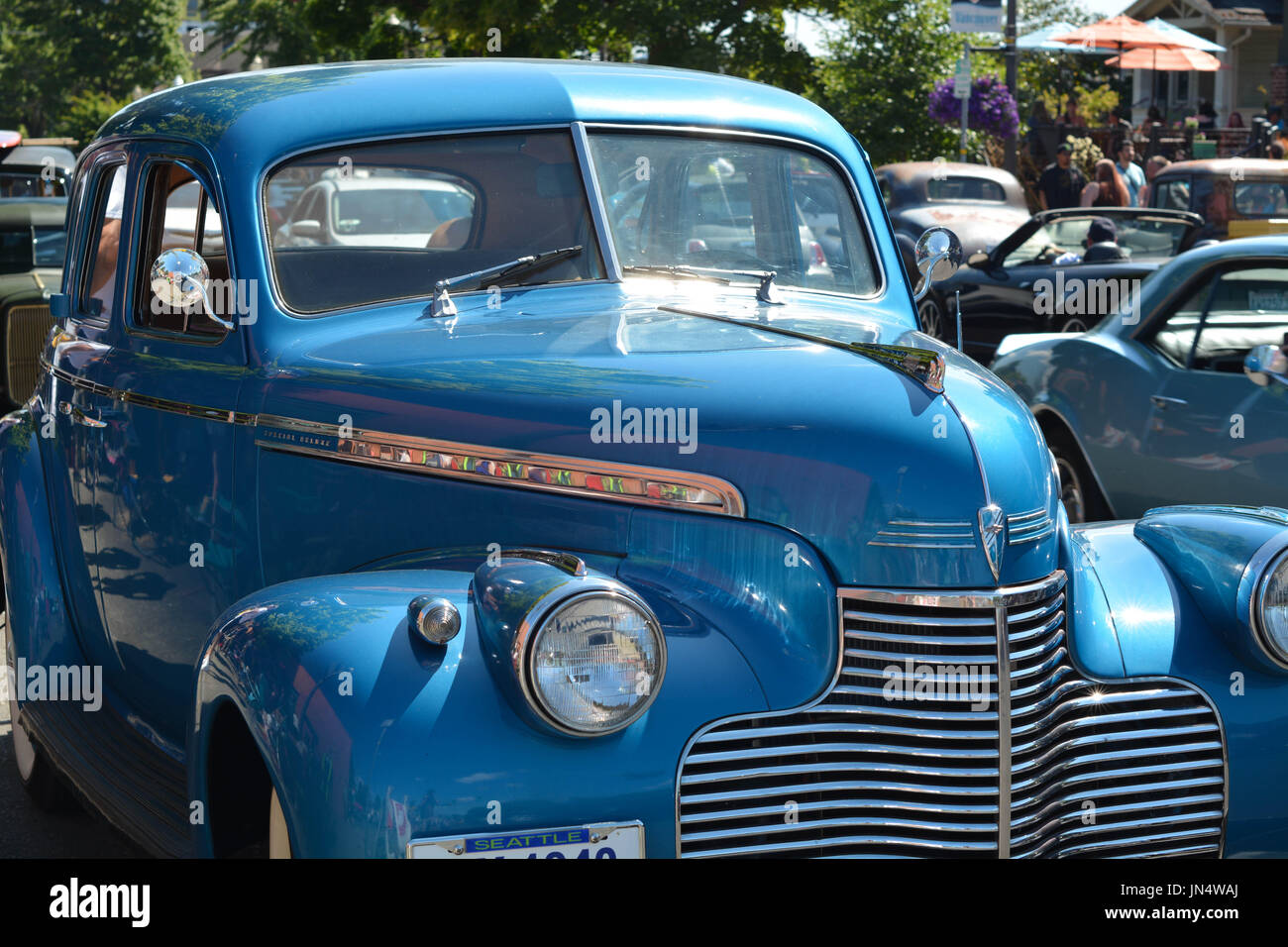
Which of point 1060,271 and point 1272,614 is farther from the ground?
point 1060,271

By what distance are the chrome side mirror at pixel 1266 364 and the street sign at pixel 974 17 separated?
48.6 ft

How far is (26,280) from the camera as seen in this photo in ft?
32.6

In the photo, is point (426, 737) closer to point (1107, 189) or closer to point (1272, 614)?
point (1272, 614)

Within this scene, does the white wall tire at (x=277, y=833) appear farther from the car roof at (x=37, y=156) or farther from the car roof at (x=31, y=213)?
the car roof at (x=37, y=156)

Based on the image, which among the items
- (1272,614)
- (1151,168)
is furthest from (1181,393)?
(1151,168)

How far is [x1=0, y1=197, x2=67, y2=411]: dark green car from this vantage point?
891 centimetres

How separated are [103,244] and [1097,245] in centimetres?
780

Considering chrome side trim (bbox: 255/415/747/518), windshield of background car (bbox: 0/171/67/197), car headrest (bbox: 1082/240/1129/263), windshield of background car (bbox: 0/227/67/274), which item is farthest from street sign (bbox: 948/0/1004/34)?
chrome side trim (bbox: 255/415/747/518)

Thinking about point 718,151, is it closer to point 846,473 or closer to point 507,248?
point 507,248

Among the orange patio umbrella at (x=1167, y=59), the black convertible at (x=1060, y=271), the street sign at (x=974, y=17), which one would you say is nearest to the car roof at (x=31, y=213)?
the black convertible at (x=1060, y=271)

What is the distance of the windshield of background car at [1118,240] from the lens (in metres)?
11.4

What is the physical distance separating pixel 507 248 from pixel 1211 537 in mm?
1792

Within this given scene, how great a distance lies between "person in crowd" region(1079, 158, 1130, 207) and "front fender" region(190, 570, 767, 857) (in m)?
13.9

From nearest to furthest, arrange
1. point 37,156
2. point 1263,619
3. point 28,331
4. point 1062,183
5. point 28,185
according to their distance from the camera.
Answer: point 1263,619
point 28,331
point 1062,183
point 28,185
point 37,156
